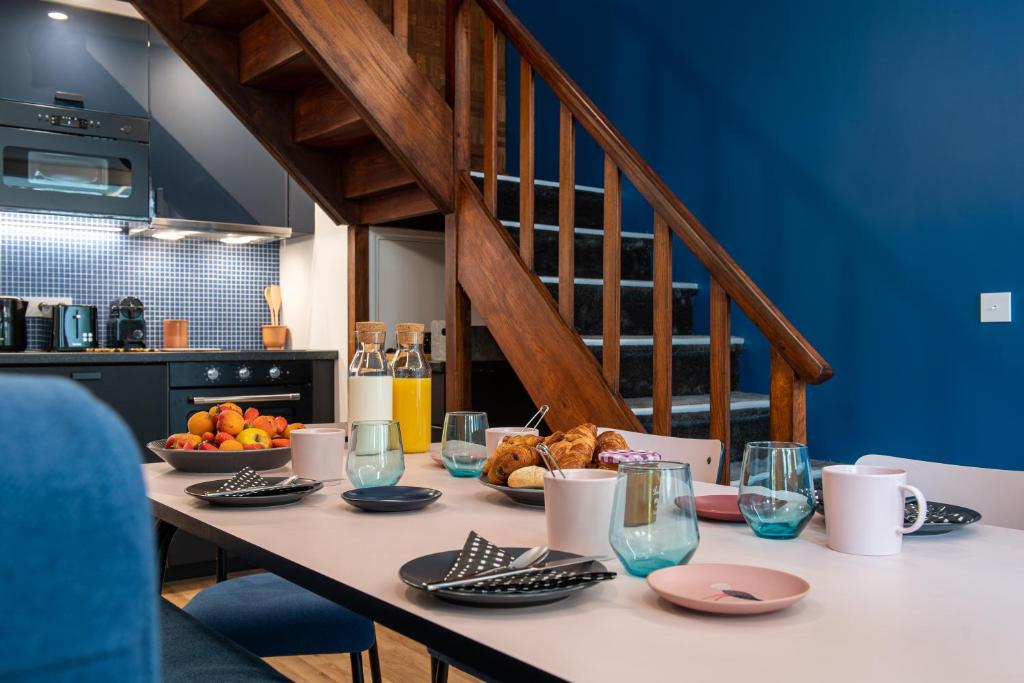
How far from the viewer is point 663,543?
93 centimetres

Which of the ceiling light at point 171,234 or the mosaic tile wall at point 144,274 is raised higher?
the ceiling light at point 171,234

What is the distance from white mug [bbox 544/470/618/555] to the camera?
3.32 ft

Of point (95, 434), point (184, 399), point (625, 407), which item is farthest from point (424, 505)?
point (184, 399)

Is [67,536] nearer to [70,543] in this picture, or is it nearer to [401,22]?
[70,543]

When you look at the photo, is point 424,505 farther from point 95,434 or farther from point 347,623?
point 95,434

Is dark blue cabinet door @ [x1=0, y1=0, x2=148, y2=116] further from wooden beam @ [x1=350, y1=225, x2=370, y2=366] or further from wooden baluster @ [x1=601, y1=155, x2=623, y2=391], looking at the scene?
wooden baluster @ [x1=601, y1=155, x2=623, y2=391]

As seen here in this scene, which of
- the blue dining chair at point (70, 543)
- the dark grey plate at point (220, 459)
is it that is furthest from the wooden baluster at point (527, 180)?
the blue dining chair at point (70, 543)

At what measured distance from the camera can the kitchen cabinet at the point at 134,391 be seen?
3.49 metres

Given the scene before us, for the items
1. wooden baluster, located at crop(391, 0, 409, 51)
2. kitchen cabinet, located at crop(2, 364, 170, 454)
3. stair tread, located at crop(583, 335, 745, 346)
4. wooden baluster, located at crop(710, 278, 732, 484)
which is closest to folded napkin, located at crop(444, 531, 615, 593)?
wooden baluster, located at crop(710, 278, 732, 484)

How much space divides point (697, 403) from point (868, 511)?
6.87 ft

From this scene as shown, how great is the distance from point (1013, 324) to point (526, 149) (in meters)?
1.62

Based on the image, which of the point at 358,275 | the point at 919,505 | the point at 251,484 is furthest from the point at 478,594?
the point at 358,275

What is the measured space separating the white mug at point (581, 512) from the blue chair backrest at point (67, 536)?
59 cm

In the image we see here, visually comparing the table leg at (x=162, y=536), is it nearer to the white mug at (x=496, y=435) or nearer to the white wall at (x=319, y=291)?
the white mug at (x=496, y=435)
